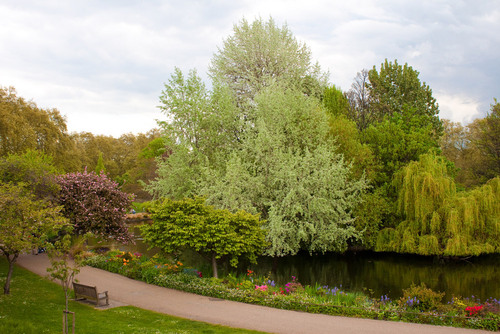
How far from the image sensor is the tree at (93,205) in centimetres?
2070

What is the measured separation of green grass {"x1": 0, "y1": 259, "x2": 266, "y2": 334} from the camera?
988 centimetres

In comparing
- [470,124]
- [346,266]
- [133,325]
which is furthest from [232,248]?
[470,124]

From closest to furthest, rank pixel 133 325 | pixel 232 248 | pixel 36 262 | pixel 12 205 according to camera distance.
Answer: pixel 133 325, pixel 12 205, pixel 232 248, pixel 36 262

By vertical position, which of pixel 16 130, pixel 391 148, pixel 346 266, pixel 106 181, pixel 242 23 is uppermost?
pixel 242 23

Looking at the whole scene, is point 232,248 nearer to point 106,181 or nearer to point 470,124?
point 106,181

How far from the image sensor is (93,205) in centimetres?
2095

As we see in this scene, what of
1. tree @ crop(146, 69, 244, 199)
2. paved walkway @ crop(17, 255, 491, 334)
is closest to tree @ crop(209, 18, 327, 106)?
tree @ crop(146, 69, 244, 199)

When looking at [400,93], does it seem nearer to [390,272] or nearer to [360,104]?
[360,104]

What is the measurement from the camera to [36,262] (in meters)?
19.9

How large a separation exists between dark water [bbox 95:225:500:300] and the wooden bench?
5402 millimetres

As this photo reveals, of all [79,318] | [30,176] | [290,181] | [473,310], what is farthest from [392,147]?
[30,176]

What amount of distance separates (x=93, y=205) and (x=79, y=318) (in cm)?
1075

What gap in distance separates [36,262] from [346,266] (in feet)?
56.8

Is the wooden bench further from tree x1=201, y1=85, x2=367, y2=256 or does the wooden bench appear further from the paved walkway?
tree x1=201, y1=85, x2=367, y2=256
